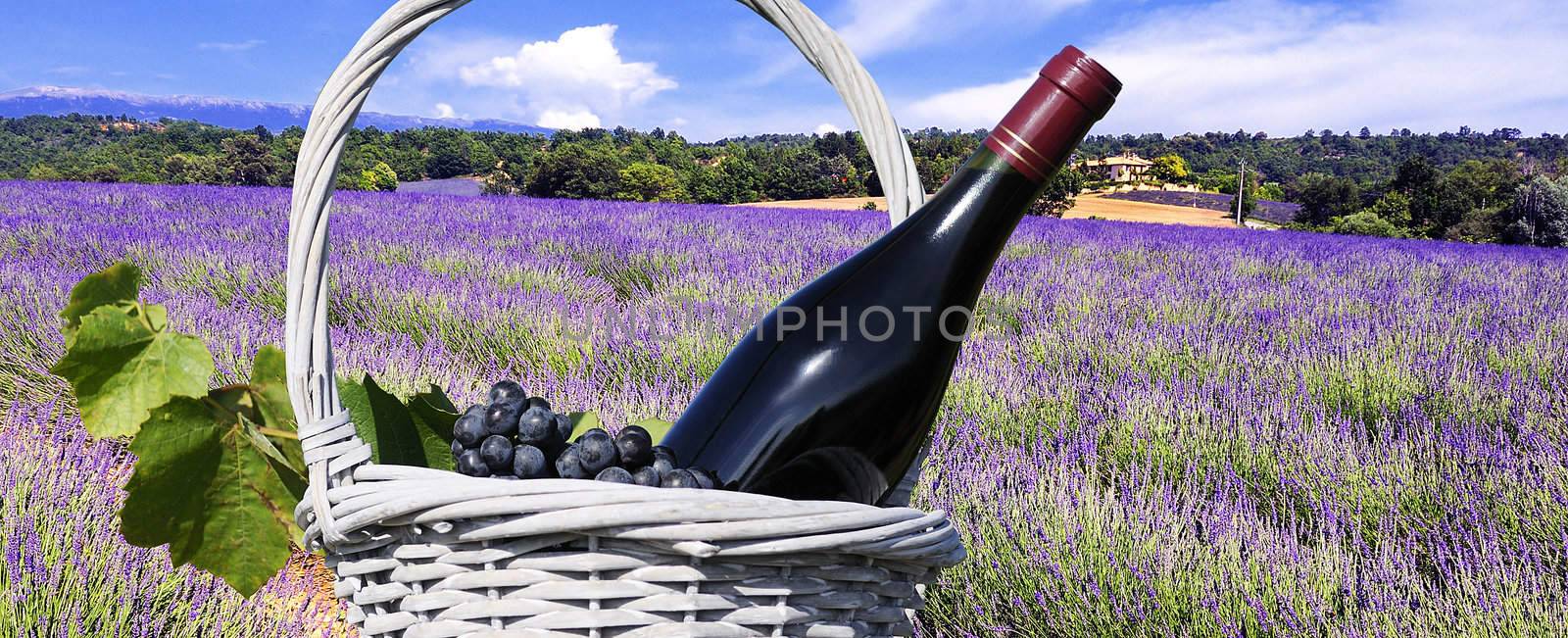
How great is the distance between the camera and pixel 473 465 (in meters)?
0.68

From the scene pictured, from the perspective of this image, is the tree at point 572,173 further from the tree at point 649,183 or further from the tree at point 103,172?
the tree at point 103,172

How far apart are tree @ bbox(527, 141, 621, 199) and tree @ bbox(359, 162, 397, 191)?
6124mm

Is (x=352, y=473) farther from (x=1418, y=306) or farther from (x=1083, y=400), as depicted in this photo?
(x=1418, y=306)

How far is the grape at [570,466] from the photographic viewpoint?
67 cm

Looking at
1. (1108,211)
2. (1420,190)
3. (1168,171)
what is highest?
(1168,171)

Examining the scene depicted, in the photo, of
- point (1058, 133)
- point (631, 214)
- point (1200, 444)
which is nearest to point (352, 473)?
point (1058, 133)

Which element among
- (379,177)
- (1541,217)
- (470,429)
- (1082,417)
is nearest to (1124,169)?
(1541,217)

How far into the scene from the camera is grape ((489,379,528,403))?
69 centimetres

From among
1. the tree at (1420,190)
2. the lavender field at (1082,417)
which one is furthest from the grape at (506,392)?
the tree at (1420,190)

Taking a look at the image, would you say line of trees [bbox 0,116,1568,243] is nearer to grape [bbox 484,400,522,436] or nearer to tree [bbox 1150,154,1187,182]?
tree [bbox 1150,154,1187,182]

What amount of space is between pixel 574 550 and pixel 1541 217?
40249mm

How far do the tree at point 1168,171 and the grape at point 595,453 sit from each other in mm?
67651

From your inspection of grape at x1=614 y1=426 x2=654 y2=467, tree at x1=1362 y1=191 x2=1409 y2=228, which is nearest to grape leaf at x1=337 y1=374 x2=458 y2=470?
grape at x1=614 y1=426 x2=654 y2=467

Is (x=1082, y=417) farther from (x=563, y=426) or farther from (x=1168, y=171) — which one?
(x=1168, y=171)
